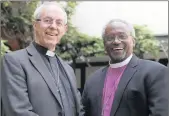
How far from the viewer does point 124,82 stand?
3.39m

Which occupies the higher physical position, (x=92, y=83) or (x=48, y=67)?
(x=48, y=67)

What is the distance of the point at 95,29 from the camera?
8.29m

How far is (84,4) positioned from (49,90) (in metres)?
5.46

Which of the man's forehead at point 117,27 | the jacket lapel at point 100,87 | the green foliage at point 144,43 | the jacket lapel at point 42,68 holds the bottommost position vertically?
the green foliage at point 144,43

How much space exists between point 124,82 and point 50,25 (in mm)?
809

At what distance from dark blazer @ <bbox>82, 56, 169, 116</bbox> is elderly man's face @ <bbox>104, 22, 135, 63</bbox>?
144mm

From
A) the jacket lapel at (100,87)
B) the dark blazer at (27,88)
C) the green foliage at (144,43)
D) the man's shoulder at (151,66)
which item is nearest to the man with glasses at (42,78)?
the dark blazer at (27,88)

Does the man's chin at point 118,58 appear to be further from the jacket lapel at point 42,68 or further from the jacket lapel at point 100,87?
the jacket lapel at point 42,68

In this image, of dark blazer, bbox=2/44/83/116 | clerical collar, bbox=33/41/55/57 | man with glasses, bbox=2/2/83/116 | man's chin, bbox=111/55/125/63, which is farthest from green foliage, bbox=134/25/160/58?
dark blazer, bbox=2/44/83/116

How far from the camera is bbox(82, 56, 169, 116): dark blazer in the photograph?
10.2 ft

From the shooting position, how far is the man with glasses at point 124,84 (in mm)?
3154

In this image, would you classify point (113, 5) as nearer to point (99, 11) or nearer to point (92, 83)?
point (99, 11)

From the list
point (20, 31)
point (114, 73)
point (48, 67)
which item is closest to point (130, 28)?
point (114, 73)

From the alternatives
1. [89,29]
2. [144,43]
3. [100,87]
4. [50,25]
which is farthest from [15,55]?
[89,29]
